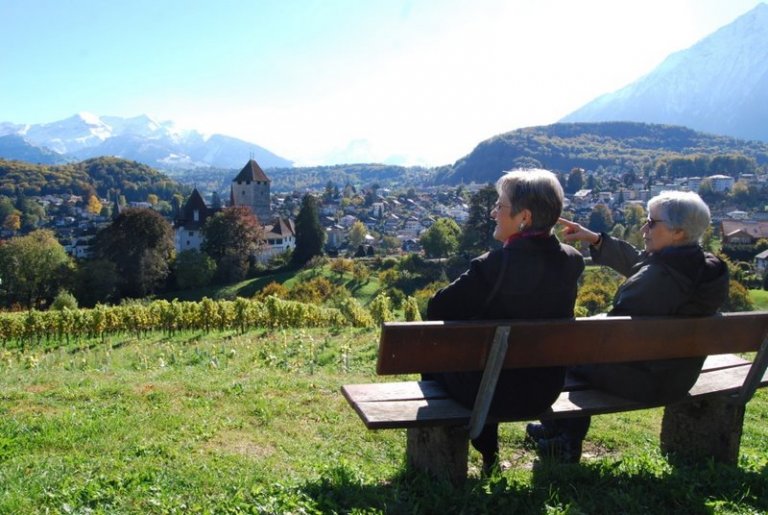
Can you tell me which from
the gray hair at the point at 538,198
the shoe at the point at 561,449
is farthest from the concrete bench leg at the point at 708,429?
the gray hair at the point at 538,198

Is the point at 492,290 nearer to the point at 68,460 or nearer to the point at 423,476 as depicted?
the point at 423,476

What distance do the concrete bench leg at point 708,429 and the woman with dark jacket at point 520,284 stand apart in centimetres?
124

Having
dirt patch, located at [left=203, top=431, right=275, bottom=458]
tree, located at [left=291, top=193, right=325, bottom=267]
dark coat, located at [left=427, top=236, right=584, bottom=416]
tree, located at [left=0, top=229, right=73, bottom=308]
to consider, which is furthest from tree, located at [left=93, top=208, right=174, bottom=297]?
dark coat, located at [left=427, top=236, right=584, bottom=416]

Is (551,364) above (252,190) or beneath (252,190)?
above

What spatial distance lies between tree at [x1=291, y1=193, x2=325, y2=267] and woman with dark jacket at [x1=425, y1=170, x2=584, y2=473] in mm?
50496

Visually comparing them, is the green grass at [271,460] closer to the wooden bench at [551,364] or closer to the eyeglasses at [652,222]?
the wooden bench at [551,364]

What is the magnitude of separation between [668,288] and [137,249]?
1725 inches

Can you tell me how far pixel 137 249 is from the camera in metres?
42.8

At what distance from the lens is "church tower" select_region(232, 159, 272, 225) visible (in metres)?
70.1

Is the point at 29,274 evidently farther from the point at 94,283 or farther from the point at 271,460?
the point at 271,460

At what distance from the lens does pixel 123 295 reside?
41344 mm

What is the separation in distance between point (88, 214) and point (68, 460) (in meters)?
145

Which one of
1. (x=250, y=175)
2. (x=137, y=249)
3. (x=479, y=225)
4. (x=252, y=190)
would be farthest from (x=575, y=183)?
(x=137, y=249)

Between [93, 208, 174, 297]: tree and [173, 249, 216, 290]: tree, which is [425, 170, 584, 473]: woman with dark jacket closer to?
[93, 208, 174, 297]: tree
